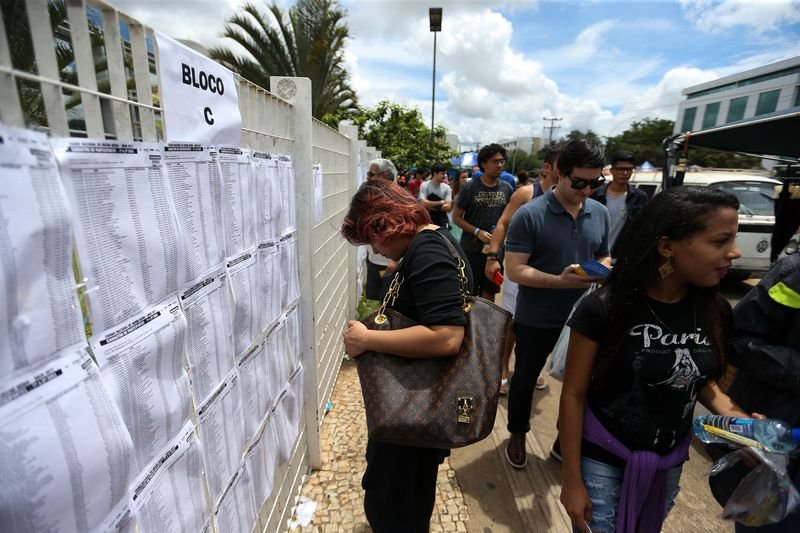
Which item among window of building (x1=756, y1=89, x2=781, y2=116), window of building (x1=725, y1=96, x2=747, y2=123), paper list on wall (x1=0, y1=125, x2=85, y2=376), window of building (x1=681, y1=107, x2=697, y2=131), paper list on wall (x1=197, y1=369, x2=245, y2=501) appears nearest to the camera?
paper list on wall (x1=0, y1=125, x2=85, y2=376)

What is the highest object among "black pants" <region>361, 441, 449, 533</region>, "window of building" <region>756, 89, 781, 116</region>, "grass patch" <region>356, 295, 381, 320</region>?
"window of building" <region>756, 89, 781, 116</region>

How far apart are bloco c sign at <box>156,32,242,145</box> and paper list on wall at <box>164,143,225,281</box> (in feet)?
0.16

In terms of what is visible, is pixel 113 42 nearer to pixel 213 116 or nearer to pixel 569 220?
pixel 213 116

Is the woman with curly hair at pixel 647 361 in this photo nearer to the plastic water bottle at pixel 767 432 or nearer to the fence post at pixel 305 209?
the plastic water bottle at pixel 767 432

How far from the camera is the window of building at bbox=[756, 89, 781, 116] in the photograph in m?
37.4

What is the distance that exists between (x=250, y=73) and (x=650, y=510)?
1159 centimetres

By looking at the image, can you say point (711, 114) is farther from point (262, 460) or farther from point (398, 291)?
point (262, 460)

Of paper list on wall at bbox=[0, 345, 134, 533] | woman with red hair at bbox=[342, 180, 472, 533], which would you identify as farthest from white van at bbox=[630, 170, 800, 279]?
paper list on wall at bbox=[0, 345, 134, 533]

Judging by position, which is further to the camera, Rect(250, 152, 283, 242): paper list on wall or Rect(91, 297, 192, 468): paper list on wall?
Rect(250, 152, 283, 242): paper list on wall

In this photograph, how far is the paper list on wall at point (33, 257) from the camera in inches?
23.4

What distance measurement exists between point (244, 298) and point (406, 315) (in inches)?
23.9

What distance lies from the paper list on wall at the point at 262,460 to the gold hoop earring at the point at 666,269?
1.71 meters

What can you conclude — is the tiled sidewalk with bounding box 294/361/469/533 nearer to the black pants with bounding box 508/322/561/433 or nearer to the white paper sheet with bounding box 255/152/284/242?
the black pants with bounding box 508/322/561/433

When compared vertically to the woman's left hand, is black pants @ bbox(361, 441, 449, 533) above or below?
below
